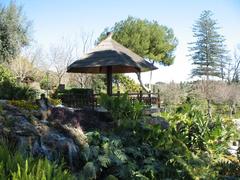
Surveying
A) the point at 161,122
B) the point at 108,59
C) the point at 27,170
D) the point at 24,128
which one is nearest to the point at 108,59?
the point at 108,59

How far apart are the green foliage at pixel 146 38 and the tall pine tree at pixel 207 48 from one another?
2.74 m

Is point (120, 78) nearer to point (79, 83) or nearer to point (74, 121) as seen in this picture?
point (79, 83)

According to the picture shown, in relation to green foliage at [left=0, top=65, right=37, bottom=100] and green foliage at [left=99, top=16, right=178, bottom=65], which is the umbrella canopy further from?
green foliage at [left=99, top=16, right=178, bottom=65]

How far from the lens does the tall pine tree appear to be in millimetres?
38406

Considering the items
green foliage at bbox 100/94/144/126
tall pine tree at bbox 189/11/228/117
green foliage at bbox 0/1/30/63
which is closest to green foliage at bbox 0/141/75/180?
green foliage at bbox 100/94/144/126

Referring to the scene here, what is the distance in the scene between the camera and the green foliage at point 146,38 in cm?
3556

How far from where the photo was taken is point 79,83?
33594 millimetres

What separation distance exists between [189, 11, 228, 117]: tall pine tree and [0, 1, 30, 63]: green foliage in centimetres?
2231

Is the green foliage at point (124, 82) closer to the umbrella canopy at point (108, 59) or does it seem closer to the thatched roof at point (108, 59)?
the umbrella canopy at point (108, 59)

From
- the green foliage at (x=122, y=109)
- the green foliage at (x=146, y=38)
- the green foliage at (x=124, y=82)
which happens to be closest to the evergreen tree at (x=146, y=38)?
the green foliage at (x=146, y=38)

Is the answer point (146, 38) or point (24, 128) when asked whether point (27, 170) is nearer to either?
point (24, 128)

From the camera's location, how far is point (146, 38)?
36.3 meters

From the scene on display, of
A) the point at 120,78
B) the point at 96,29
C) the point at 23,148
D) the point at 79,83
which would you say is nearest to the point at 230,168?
the point at 23,148

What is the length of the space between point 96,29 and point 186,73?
1087cm
